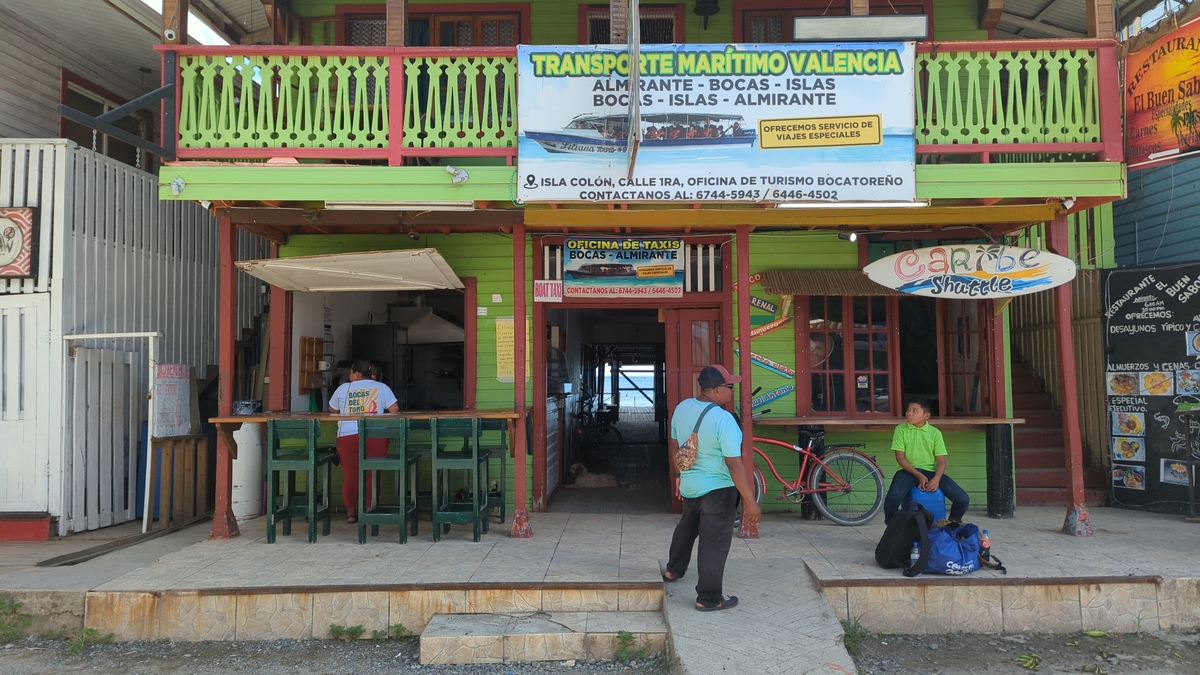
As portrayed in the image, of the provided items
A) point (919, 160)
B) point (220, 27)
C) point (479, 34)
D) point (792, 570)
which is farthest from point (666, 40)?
point (792, 570)

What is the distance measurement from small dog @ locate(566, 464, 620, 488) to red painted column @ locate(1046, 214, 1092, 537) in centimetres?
521

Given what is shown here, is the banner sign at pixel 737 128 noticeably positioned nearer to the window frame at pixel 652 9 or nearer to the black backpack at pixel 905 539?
the black backpack at pixel 905 539

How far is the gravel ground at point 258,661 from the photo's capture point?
17.0 ft

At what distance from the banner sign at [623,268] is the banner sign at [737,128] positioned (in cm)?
213

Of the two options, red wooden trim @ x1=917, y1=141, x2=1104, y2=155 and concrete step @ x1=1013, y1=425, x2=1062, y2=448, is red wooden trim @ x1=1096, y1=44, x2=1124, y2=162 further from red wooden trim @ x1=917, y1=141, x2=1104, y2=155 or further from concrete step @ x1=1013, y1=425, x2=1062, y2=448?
concrete step @ x1=1013, y1=425, x2=1062, y2=448

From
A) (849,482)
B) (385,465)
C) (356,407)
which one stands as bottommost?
(849,482)

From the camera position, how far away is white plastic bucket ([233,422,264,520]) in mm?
8227

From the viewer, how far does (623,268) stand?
8.62 m

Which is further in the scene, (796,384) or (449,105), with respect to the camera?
(796,384)

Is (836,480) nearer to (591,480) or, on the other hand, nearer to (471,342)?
(591,480)

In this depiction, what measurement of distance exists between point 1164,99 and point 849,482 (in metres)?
4.29

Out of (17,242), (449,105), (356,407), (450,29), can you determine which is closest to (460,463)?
(356,407)

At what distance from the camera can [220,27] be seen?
970 centimetres

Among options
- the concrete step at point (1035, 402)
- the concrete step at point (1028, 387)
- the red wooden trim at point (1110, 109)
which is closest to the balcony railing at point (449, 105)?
the red wooden trim at point (1110, 109)
